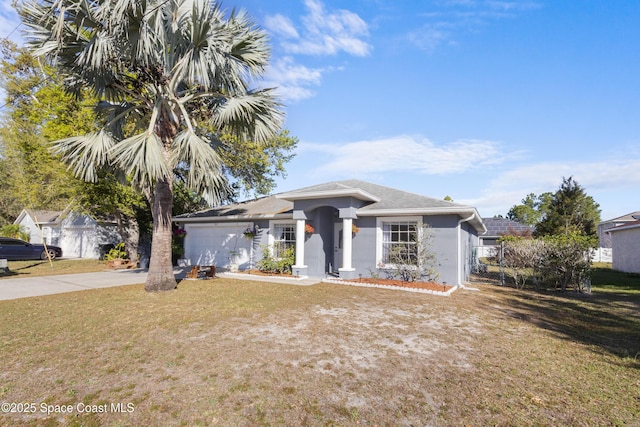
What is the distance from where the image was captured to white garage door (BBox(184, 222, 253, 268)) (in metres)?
15.9

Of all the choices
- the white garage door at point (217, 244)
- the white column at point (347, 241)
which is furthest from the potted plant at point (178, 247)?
the white column at point (347, 241)

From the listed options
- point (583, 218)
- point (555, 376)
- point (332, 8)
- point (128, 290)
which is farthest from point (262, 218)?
point (583, 218)

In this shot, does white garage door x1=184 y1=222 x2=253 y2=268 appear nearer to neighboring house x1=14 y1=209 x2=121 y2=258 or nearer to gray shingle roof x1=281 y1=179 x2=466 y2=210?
gray shingle roof x1=281 y1=179 x2=466 y2=210

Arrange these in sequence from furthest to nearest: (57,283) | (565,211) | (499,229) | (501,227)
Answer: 1. (501,227)
2. (499,229)
3. (565,211)
4. (57,283)

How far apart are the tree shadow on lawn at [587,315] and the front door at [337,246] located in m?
6.38

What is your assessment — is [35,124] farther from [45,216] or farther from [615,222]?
[615,222]

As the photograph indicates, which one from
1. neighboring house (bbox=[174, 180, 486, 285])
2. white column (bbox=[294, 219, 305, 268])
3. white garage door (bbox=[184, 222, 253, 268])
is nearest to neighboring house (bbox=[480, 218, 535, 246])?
neighboring house (bbox=[174, 180, 486, 285])

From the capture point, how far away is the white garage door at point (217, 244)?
1595cm

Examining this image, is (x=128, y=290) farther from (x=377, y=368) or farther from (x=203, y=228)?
(x=377, y=368)

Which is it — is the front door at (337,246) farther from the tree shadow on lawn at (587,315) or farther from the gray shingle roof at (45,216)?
the gray shingle roof at (45,216)

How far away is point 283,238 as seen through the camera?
14703mm

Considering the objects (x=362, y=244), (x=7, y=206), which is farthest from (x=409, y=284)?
(x=7, y=206)

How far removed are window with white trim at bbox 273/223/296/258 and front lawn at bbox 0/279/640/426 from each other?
6.25 metres

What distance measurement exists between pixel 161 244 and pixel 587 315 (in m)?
12.0
